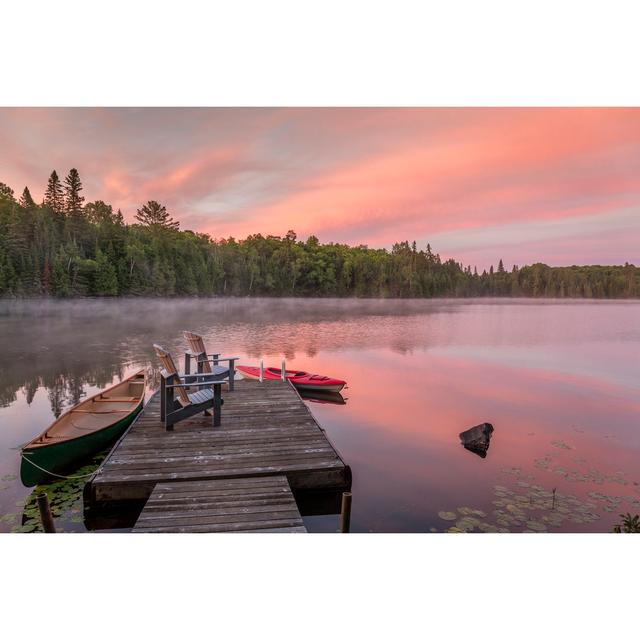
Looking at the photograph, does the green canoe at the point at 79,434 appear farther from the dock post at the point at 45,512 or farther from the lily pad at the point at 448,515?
the lily pad at the point at 448,515

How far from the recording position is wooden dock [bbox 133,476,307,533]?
133 inches

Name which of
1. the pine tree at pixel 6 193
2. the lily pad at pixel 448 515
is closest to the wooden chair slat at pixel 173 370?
the lily pad at pixel 448 515

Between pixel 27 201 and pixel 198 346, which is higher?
pixel 27 201

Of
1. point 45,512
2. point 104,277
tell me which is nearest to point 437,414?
point 45,512

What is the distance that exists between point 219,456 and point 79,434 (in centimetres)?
270

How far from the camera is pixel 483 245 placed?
22828mm

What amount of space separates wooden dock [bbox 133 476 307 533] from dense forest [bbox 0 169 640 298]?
56.9ft

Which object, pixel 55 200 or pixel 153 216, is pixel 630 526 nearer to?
pixel 55 200

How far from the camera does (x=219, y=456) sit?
472cm

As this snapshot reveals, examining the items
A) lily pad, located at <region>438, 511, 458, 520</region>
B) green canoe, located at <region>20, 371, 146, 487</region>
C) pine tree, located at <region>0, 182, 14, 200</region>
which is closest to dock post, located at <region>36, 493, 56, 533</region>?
green canoe, located at <region>20, 371, 146, 487</region>

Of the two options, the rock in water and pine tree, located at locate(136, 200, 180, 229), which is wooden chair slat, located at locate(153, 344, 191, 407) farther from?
pine tree, located at locate(136, 200, 180, 229)
